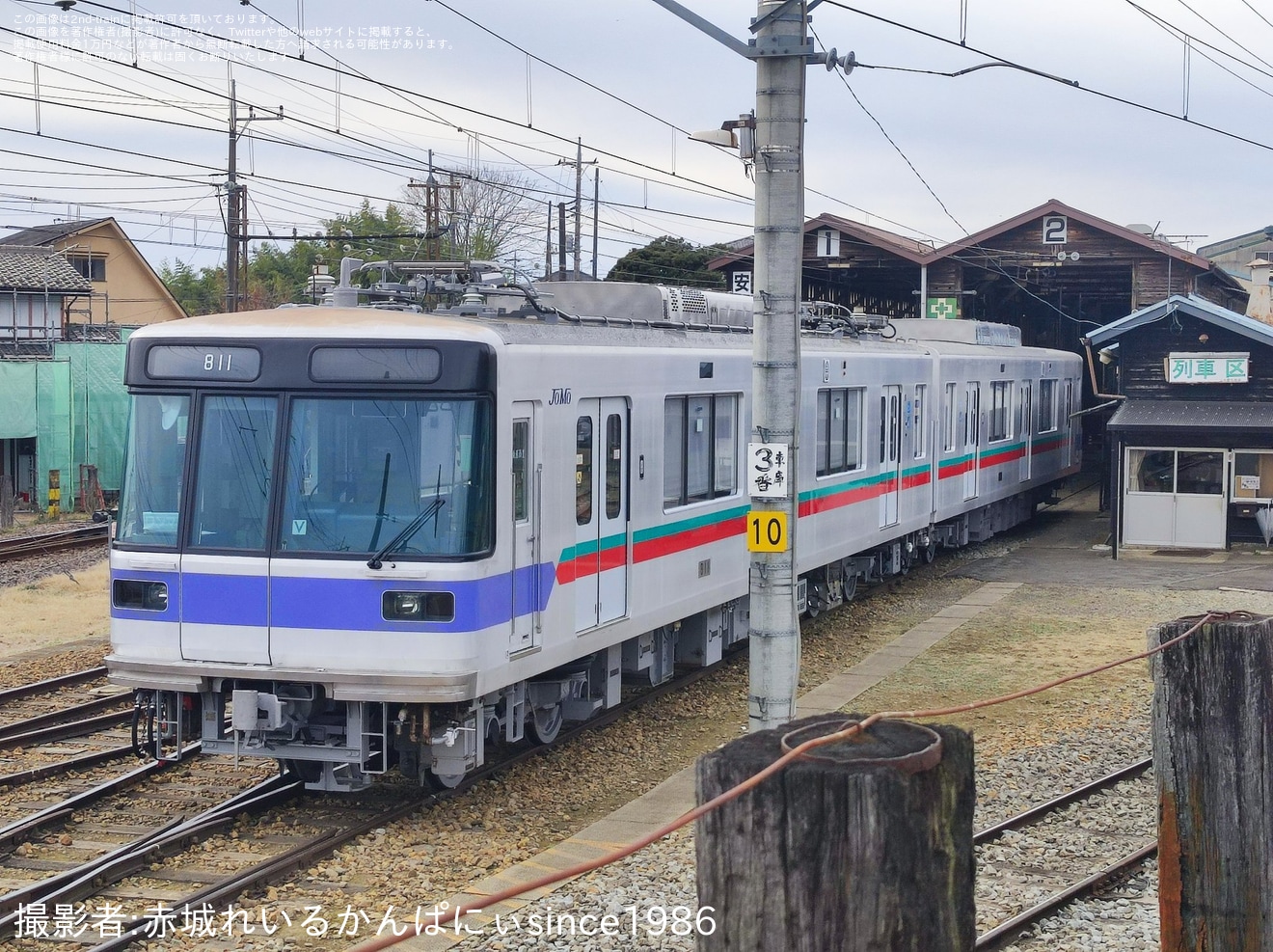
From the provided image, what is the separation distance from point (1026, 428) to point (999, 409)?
97.6 inches

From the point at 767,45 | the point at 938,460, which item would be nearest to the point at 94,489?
the point at 938,460

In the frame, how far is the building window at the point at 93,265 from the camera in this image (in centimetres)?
4612

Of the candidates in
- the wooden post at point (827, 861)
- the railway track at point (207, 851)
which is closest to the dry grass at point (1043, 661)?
the railway track at point (207, 851)

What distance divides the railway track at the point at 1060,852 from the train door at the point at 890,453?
7473 millimetres

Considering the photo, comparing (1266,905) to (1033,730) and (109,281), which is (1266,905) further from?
(109,281)

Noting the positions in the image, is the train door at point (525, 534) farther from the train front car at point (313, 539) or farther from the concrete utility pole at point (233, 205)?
the concrete utility pole at point (233, 205)

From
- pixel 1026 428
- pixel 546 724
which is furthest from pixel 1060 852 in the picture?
pixel 1026 428

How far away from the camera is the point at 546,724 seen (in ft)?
32.2

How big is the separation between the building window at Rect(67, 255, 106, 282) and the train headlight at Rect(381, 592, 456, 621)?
137 ft

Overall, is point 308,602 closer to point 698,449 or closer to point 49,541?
point 698,449

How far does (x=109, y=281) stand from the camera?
4797 cm

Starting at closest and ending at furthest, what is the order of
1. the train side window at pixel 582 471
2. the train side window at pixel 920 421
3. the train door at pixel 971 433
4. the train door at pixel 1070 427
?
the train side window at pixel 582 471
the train side window at pixel 920 421
the train door at pixel 971 433
the train door at pixel 1070 427

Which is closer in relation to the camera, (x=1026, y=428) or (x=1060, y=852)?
(x=1060, y=852)

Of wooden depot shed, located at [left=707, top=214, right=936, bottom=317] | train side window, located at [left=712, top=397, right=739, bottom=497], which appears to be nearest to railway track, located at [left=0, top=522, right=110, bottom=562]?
train side window, located at [left=712, top=397, right=739, bottom=497]
